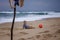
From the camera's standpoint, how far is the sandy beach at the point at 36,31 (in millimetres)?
1415

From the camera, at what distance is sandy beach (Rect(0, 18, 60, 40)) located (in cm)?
142

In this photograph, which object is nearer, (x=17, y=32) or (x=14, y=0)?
(x=14, y=0)

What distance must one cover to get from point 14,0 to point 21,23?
18.3 inches

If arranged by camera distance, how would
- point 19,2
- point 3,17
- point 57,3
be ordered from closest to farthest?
point 19,2 → point 3,17 → point 57,3

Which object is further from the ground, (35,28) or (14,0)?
(14,0)

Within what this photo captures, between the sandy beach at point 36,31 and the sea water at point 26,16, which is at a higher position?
the sea water at point 26,16

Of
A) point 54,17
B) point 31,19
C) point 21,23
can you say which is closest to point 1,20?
point 21,23

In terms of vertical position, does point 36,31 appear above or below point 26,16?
below

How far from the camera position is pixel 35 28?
1446 millimetres

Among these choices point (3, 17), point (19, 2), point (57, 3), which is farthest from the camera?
point (57, 3)

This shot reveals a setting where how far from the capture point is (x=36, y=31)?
57.6 inches

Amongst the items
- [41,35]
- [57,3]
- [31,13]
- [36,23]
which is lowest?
[41,35]

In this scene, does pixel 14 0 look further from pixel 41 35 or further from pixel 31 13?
pixel 41 35

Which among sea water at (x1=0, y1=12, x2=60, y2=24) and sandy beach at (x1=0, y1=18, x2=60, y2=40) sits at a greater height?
sea water at (x1=0, y1=12, x2=60, y2=24)
